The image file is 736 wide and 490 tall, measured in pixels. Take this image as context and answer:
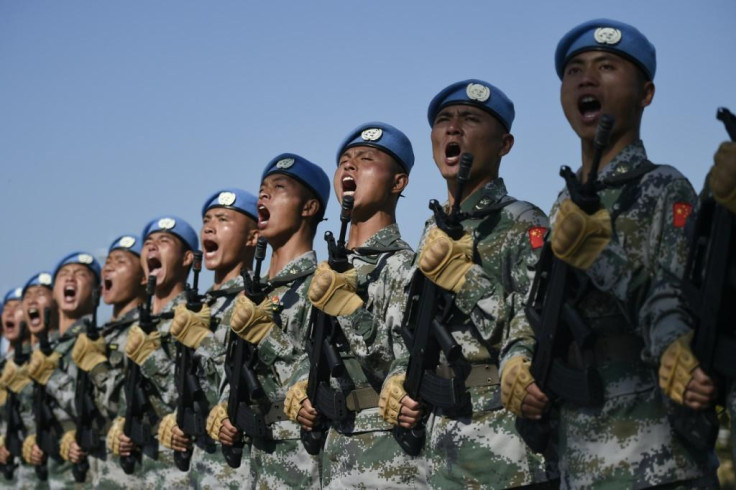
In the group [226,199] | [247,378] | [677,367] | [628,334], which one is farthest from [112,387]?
[677,367]

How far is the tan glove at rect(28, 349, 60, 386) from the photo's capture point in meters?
14.0

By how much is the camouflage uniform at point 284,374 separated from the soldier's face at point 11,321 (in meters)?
9.35

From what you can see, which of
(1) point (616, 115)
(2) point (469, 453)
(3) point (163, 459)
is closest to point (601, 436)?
(2) point (469, 453)

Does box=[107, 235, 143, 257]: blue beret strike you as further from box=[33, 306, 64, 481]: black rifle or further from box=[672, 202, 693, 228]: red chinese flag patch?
box=[672, 202, 693, 228]: red chinese flag patch

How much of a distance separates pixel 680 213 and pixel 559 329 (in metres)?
0.79

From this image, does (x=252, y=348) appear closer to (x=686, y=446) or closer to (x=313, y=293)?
(x=313, y=293)

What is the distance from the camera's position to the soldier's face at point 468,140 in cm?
725

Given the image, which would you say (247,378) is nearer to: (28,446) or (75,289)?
(75,289)

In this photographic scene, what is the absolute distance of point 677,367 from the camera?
4.82m

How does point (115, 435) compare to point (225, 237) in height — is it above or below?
below

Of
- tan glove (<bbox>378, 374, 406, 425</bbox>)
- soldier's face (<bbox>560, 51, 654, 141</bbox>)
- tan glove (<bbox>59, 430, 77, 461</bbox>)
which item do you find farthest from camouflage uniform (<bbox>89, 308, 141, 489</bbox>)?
soldier's face (<bbox>560, 51, 654, 141</bbox>)

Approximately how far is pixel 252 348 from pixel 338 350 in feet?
4.11

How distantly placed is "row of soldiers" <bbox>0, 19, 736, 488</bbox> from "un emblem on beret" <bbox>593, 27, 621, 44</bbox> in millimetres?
10

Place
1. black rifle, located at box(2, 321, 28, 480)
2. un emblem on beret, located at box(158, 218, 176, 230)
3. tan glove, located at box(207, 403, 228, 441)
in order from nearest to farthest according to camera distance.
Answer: tan glove, located at box(207, 403, 228, 441) → un emblem on beret, located at box(158, 218, 176, 230) → black rifle, located at box(2, 321, 28, 480)
